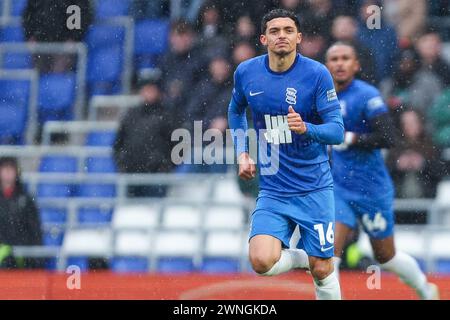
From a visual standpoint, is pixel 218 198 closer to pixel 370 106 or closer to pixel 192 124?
pixel 192 124

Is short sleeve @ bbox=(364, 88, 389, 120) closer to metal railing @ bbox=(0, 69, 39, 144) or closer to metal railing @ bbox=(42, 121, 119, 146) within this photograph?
metal railing @ bbox=(42, 121, 119, 146)

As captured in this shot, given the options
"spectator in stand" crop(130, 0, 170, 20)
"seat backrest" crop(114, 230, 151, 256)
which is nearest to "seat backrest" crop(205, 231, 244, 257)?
"seat backrest" crop(114, 230, 151, 256)

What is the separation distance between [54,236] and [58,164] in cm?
79

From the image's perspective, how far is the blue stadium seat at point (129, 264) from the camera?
9883 millimetres

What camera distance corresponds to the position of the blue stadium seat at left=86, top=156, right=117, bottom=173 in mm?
10539

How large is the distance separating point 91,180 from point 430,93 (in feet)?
8.54

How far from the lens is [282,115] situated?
7199 mm

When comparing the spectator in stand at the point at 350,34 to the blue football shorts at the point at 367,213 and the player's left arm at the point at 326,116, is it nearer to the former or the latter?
the blue football shorts at the point at 367,213

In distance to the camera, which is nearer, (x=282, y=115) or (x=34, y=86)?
(x=282, y=115)

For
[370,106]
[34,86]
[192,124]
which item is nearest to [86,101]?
[34,86]

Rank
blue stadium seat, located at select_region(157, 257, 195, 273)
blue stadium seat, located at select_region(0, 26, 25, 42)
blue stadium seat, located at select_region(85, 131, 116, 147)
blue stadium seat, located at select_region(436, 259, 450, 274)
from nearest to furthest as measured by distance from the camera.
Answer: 1. blue stadium seat, located at select_region(436, 259, 450, 274)
2. blue stadium seat, located at select_region(157, 257, 195, 273)
3. blue stadium seat, located at select_region(85, 131, 116, 147)
4. blue stadium seat, located at select_region(0, 26, 25, 42)

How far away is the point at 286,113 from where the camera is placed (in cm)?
719

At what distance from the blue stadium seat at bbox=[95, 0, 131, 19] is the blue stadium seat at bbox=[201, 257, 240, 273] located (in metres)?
2.71

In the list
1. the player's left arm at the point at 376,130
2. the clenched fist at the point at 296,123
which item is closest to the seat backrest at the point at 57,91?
the player's left arm at the point at 376,130
